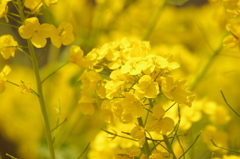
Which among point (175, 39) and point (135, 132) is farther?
point (175, 39)

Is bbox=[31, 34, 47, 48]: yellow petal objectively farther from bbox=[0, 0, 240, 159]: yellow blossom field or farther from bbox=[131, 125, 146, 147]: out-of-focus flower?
bbox=[131, 125, 146, 147]: out-of-focus flower

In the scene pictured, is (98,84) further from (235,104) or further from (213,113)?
(235,104)

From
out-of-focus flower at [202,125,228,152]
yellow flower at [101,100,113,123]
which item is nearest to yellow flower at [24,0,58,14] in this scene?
yellow flower at [101,100,113,123]

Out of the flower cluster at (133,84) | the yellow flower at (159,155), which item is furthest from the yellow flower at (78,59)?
the yellow flower at (159,155)

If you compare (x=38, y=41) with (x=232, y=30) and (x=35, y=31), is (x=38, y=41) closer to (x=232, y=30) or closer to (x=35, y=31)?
(x=35, y=31)

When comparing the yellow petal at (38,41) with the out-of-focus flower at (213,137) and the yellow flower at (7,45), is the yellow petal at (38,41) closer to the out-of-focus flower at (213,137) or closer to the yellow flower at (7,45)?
the yellow flower at (7,45)

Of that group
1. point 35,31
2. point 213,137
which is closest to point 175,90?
point 35,31

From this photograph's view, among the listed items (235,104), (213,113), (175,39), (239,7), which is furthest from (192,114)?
(175,39)
